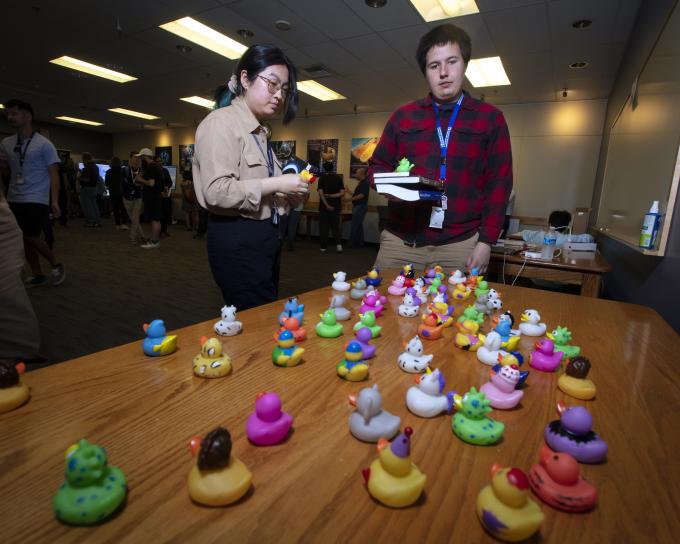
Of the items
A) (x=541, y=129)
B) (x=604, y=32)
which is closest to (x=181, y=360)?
(x=604, y=32)

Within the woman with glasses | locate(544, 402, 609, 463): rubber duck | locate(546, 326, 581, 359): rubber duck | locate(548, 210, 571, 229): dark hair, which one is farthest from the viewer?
locate(548, 210, 571, 229): dark hair

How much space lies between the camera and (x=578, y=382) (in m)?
0.70

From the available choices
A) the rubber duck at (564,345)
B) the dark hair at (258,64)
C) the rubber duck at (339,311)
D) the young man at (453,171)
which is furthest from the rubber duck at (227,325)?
the young man at (453,171)

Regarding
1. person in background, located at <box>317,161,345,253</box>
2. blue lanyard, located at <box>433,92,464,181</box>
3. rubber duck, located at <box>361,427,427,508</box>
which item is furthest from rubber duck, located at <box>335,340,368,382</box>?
person in background, located at <box>317,161,345,253</box>

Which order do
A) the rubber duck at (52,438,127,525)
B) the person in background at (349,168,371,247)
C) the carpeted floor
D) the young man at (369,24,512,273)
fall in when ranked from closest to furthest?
the rubber duck at (52,438,127,525) < the young man at (369,24,512,273) < the carpeted floor < the person in background at (349,168,371,247)

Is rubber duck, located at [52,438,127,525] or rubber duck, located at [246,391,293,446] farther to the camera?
rubber duck, located at [246,391,293,446]

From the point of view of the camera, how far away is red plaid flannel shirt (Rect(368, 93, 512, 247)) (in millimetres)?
1579

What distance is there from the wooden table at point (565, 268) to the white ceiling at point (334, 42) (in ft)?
8.56

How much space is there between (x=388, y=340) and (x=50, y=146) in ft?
11.9

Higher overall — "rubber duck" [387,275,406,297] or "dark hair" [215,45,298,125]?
"dark hair" [215,45,298,125]

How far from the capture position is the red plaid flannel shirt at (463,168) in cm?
158

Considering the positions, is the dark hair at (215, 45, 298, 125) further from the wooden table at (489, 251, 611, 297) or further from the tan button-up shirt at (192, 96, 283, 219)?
the wooden table at (489, 251, 611, 297)

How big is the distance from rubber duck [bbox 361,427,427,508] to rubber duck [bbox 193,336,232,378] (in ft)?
1.16

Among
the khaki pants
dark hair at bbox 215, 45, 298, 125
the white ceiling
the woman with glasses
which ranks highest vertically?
the white ceiling
